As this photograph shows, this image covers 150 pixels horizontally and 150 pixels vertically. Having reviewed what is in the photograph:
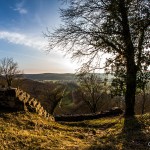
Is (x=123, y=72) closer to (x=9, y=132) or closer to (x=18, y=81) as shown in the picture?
(x=9, y=132)

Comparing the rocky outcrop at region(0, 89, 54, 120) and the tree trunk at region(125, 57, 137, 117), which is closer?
the rocky outcrop at region(0, 89, 54, 120)

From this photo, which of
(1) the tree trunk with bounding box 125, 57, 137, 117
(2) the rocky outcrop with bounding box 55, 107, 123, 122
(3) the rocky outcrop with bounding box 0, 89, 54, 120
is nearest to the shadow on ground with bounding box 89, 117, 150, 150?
(3) the rocky outcrop with bounding box 0, 89, 54, 120

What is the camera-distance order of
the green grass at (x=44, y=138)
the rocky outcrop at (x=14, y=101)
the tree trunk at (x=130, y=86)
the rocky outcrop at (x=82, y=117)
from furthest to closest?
the rocky outcrop at (x=82, y=117) < the tree trunk at (x=130, y=86) < the rocky outcrop at (x=14, y=101) < the green grass at (x=44, y=138)

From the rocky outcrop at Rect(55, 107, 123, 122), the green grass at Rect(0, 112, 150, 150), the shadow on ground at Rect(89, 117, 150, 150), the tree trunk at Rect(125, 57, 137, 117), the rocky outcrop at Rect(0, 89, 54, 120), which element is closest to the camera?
the green grass at Rect(0, 112, 150, 150)

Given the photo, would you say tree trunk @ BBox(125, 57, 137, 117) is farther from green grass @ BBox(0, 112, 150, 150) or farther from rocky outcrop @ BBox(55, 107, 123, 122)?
rocky outcrop @ BBox(55, 107, 123, 122)

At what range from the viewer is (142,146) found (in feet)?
31.0

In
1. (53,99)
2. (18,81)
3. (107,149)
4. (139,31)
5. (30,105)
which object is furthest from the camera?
(18,81)

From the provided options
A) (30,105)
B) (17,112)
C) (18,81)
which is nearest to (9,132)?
(17,112)

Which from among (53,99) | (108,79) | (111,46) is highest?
(111,46)

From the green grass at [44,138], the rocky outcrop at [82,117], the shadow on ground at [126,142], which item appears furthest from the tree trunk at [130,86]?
the shadow on ground at [126,142]

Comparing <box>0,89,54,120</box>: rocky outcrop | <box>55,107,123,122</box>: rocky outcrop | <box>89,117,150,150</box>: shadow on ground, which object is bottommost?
<box>55,107,123,122</box>: rocky outcrop

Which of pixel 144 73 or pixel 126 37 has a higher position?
pixel 126 37

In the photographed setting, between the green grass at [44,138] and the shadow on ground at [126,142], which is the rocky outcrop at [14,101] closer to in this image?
the green grass at [44,138]

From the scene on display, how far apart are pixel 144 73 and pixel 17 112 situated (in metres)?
8.99
